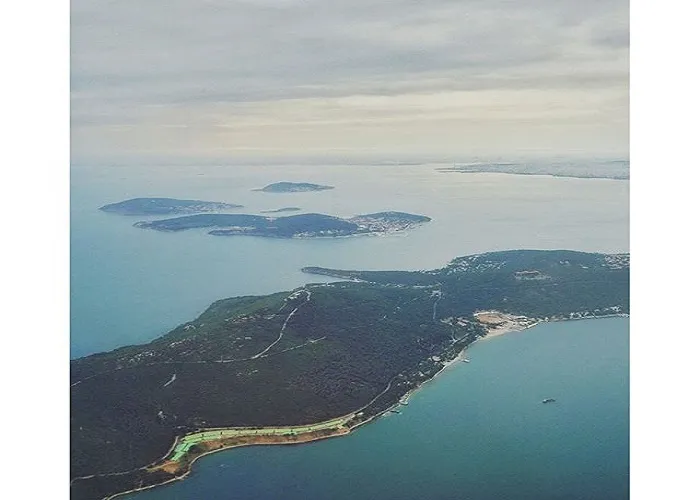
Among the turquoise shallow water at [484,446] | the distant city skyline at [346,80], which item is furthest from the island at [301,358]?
the distant city skyline at [346,80]

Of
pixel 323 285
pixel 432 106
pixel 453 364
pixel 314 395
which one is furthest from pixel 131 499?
pixel 432 106

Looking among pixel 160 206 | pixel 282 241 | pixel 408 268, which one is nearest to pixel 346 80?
pixel 282 241

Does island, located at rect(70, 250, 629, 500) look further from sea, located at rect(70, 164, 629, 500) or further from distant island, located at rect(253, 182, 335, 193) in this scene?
distant island, located at rect(253, 182, 335, 193)

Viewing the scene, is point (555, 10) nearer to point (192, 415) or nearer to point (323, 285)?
point (323, 285)

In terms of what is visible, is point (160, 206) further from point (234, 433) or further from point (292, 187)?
point (234, 433)

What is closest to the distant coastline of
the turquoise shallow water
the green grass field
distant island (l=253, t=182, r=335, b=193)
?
distant island (l=253, t=182, r=335, b=193)

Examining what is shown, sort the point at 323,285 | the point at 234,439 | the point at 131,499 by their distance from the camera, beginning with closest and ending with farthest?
the point at 131,499
the point at 234,439
the point at 323,285

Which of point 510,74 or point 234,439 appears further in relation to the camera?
point 510,74
